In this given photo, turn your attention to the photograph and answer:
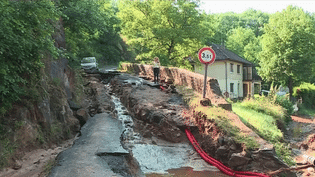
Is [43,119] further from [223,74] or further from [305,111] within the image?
[305,111]

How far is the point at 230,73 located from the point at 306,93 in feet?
41.0

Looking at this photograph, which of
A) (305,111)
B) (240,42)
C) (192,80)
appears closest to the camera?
(192,80)

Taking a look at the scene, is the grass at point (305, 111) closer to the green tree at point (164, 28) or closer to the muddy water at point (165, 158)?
the green tree at point (164, 28)

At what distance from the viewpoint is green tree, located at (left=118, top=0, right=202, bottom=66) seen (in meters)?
23.4

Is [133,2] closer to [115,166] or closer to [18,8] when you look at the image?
[18,8]

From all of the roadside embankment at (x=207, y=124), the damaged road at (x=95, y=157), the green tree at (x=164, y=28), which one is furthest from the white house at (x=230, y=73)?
the damaged road at (x=95, y=157)

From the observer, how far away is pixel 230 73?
33844 mm

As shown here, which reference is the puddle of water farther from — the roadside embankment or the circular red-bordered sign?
the circular red-bordered sign

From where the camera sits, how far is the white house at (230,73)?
105 ft

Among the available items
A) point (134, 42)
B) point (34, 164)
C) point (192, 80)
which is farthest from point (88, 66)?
point (34, 164)

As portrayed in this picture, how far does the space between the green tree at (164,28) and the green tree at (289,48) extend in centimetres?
1437

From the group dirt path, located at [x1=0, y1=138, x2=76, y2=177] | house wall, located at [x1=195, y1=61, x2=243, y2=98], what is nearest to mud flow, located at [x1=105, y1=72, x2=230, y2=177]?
dirt path, located at [x1=0, y1=138, x2=76, y2=177]

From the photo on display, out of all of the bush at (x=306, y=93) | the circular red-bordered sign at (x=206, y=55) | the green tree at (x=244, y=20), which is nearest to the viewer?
the circular red-bordered sign at (x=206, y=55)

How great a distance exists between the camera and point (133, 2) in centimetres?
2541
